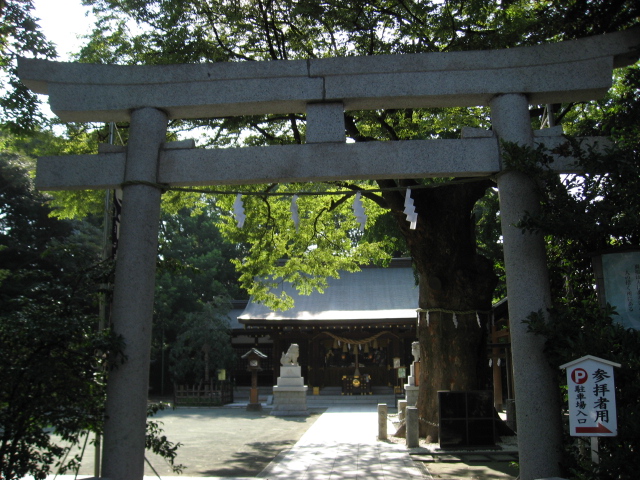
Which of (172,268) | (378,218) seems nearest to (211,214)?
(378,218)

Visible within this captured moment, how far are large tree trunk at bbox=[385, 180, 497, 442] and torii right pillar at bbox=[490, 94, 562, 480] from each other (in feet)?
15.4

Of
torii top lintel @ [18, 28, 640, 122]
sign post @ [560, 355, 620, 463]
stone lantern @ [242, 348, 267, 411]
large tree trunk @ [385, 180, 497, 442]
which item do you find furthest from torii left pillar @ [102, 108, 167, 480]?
stone lantern @ [242, 348, 267, 411]

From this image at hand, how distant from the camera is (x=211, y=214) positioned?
1446 inches

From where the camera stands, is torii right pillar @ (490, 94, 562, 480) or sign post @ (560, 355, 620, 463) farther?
torii right pillar @ (490, 94, 562, 480)

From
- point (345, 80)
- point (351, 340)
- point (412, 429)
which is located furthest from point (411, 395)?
point (345, 80)

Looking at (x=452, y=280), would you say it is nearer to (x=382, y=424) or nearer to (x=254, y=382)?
(x=382, y=424)

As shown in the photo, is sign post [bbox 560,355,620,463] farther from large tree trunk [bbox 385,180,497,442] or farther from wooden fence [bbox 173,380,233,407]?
wooden fence [bbox 173,380,233,407]

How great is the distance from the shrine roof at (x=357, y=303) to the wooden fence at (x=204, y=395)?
3072 millimetres

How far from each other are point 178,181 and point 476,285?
6784mm

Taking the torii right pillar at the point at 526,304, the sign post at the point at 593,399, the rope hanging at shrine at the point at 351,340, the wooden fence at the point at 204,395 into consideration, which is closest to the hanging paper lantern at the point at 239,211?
the torii right pillar at the point at 526,304

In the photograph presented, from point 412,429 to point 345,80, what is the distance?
7.36 meters

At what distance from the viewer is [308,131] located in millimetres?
5691

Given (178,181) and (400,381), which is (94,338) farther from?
(400,381)

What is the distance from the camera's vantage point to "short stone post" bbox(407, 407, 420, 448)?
10398 mm
